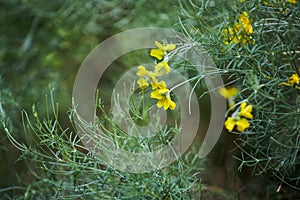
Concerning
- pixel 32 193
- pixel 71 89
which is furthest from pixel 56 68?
pixel 32 193

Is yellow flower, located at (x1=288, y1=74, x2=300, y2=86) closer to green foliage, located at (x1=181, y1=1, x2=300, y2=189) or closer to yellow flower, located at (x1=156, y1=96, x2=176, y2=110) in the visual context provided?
green foliage, located at (x1=181, y1=1, x2=300, y2=189)

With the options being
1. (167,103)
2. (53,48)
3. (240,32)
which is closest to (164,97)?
(167,103)

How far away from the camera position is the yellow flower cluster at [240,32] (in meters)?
0.63

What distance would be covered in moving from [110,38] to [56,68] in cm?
18

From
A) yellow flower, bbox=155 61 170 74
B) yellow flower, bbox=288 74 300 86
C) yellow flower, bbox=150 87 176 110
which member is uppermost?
yellow flower, bbox=155 61 170 74

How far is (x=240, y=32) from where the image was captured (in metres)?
0.63

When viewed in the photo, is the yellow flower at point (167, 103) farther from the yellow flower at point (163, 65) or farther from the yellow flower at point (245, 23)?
the yellow flower at point (245, 23)

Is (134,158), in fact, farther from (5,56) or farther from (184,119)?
(5,56)

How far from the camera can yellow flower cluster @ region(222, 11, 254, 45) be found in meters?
0.63

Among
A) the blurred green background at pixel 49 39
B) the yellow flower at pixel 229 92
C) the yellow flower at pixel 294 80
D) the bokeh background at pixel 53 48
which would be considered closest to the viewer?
the yellow flower at pixel 294 80

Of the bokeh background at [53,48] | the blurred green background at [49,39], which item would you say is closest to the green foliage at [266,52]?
the bokeh background at [53,48]

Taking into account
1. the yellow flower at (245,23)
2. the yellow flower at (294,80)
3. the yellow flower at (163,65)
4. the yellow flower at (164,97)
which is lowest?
the yellow flower at (294,80)

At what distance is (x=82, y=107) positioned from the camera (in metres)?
1.00

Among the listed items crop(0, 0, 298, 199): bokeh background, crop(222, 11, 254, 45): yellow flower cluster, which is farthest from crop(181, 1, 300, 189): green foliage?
crop(0, 0, 298, 199): bokeh background
